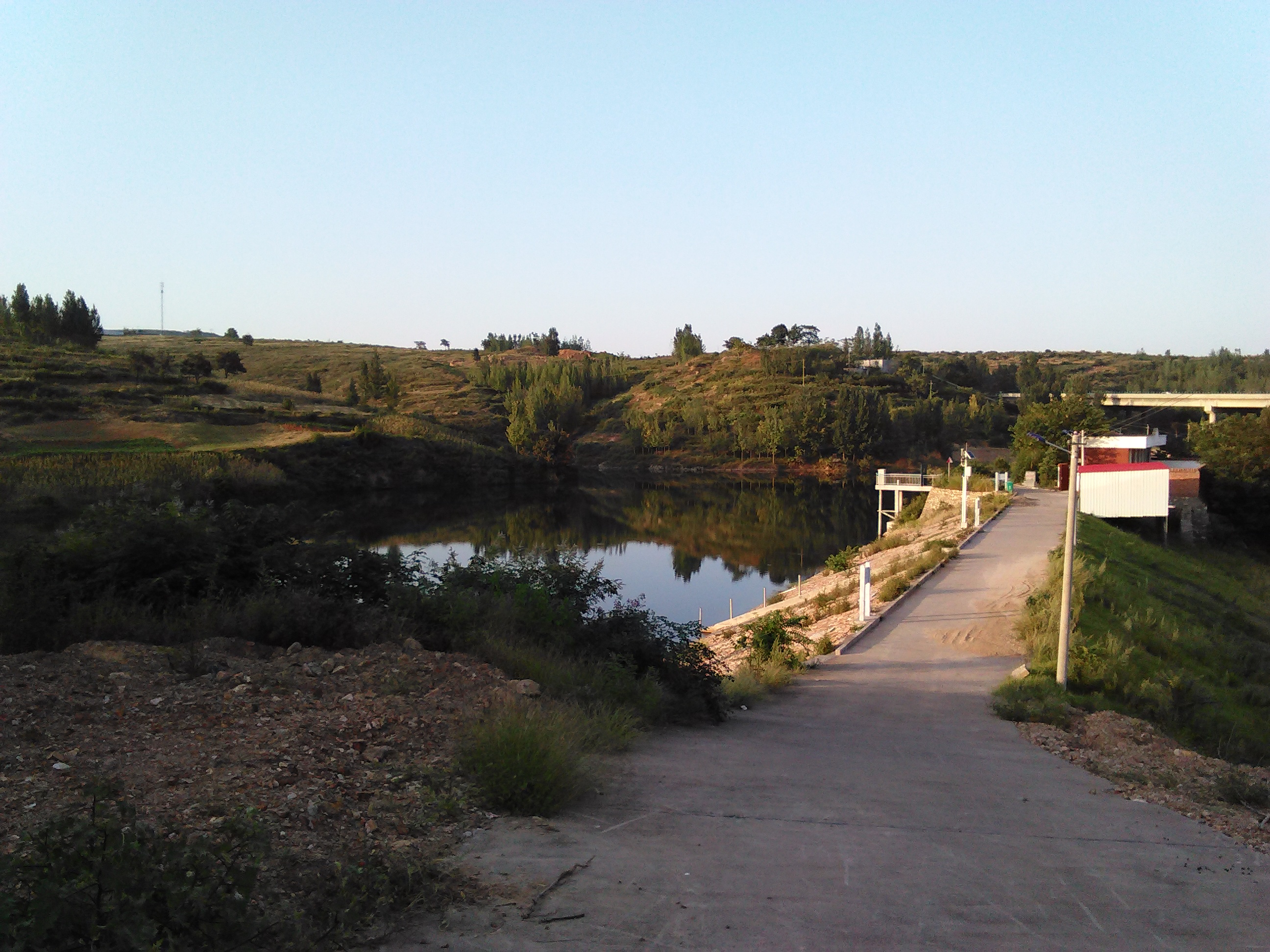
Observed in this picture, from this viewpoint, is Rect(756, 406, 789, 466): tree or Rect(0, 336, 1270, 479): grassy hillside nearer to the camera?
Rect(0, 336, 1270, 479): grassy hillside

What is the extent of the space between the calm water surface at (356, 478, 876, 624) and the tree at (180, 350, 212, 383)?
33035mm

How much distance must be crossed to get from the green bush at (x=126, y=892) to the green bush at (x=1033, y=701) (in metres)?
11.6

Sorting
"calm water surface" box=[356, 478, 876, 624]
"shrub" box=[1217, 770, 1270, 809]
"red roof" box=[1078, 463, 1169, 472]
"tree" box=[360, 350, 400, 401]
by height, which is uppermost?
"tree" box=[360, 350, 400, 401]

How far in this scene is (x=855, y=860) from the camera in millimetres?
5957

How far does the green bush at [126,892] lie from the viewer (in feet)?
10.5

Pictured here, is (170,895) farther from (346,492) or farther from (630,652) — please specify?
(346,492)

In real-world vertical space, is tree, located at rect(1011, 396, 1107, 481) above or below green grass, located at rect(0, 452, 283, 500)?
above

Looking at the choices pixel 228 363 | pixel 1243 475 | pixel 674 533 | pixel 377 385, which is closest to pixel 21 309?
pixel 228 363

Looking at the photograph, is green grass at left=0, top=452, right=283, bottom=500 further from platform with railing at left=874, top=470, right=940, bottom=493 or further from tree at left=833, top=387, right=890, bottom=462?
tree at left=833, top=387, right=890, bottom=462

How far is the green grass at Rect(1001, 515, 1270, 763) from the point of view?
1465 cm

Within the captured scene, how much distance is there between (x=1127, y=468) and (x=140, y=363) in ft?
244

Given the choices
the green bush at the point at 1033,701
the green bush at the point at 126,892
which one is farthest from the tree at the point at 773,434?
the green bush at the point at 126,892

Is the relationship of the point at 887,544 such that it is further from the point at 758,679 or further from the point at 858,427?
the point at 858,427

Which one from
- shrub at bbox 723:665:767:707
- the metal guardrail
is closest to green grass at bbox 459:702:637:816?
shrub at bbox 723:665:767:707
